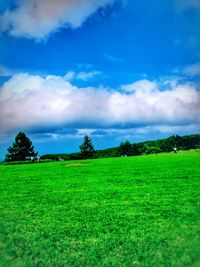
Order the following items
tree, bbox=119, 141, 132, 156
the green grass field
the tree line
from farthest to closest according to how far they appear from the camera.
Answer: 1. tree, bbox=119, 141, 132, 156
2. the tree line
3. the green grass field

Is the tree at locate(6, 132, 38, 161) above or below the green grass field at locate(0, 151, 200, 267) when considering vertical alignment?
above

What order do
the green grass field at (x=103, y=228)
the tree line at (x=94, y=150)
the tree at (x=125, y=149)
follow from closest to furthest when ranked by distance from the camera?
the green grass field at (x=103, y=228), the tree line at (x=94, y=150), the tree at (x=125, y=149)

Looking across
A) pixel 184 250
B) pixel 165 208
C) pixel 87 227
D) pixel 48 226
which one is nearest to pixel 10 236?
pixel 48 226

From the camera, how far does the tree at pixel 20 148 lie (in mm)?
80750

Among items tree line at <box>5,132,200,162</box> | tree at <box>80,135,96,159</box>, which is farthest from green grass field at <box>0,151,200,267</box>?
tree at <box>80,135,96,159</box>

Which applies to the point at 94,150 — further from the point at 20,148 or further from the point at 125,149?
the point at 20,148

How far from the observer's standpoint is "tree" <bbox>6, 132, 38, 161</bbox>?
8075cm

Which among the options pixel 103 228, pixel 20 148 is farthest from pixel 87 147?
pixel 103 228

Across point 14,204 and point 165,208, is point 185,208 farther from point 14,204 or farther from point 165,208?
point 14,204

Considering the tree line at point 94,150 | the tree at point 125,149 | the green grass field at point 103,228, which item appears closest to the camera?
the green grass field at point 103,228

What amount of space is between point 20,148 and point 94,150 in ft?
57.8

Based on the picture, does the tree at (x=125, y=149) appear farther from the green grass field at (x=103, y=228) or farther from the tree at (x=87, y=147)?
the green grass field at (x=103, y=228)

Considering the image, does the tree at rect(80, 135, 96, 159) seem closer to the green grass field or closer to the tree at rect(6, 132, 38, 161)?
the tree at rect(6, 132, 38, 161)

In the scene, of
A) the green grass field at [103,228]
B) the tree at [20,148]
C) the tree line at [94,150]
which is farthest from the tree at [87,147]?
the green grass field at [103,228]
